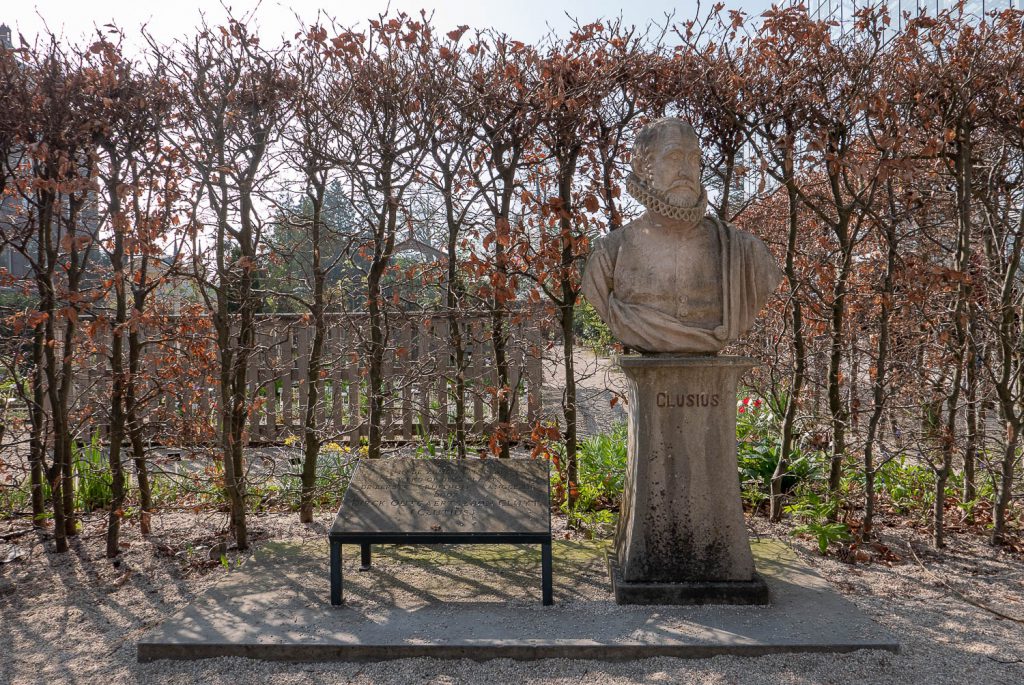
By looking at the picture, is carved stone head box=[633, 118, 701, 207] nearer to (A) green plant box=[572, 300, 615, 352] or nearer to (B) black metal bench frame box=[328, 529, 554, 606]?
(B) black metal bench frame box=[328, 529, 554, 606]

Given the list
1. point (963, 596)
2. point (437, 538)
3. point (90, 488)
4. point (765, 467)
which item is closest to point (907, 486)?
point (765, 467)

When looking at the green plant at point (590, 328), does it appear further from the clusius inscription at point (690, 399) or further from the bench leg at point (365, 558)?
the clusius inscription at point (690, 399)

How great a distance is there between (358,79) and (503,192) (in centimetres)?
109

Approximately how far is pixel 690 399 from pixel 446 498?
133 centimetres

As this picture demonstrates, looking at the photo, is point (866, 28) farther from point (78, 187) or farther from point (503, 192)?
point (78, 187)

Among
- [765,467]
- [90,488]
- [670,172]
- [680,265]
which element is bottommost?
[90,488]

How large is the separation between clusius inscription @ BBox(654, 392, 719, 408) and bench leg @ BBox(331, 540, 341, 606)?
1.74 metres

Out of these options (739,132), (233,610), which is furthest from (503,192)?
(233,610)

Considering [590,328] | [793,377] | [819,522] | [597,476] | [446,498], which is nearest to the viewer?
[446,498]

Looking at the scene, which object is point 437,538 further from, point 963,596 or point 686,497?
point 963,596

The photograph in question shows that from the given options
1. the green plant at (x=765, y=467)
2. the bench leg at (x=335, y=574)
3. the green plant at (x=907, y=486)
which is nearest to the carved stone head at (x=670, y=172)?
the bench leg at (x=335, y=574)

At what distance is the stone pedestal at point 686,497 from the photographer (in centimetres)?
389

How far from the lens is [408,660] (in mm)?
3408

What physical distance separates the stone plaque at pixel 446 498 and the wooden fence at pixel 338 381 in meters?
0.81
